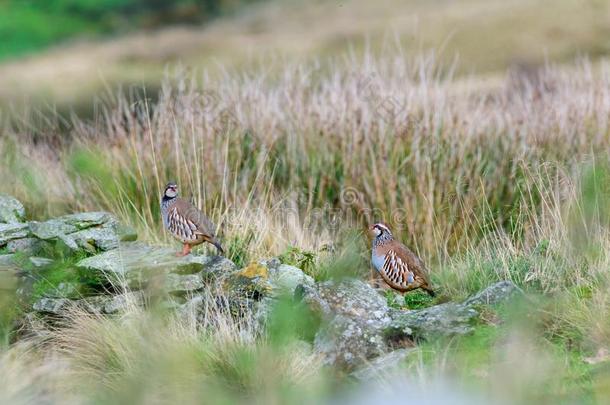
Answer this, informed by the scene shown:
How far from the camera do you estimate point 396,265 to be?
22.4 ft

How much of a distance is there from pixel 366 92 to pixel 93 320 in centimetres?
453

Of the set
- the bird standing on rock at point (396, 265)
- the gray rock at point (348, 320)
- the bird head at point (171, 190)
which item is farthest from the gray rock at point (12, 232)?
the bird standing on rock at point (396, 265)

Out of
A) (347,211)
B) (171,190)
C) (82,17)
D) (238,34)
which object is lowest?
(82,17)

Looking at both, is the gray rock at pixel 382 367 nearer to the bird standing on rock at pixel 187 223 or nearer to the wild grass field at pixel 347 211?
the wild grass field at pixel 347 211

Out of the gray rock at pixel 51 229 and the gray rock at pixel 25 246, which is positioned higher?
the gray rock at pixel 51 229

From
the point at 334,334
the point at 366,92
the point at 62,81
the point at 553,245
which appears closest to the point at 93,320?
the point at 334,334

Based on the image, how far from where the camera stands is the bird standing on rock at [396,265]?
683cm

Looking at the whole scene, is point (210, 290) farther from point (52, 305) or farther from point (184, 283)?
point (52, 305)

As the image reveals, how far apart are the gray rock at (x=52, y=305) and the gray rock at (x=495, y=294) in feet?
7.53

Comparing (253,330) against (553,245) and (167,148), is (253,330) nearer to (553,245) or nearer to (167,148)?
(553,245)

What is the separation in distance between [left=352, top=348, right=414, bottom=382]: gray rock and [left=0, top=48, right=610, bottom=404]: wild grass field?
0.30 feet

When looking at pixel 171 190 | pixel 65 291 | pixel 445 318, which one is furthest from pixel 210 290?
pixel 445 318

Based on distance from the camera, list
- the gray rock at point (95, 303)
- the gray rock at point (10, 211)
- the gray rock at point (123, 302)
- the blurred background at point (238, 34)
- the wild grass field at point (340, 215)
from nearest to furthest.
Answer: the wild grass field at point (340, 215) → the gray rock at point (123, 302) → the gray rock at point (95, 303) → the gray rock at point (10, 211) → the blurred background at point (238, 34)

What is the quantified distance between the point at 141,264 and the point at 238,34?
37.6 meters
